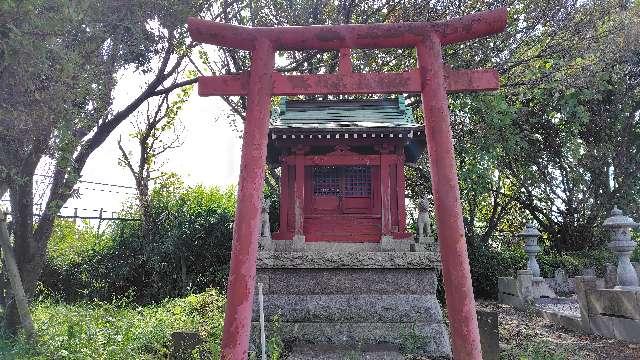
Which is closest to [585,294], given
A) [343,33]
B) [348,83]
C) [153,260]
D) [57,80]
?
[348,83]

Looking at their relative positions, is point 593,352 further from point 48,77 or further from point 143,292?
Answer: point 143,292

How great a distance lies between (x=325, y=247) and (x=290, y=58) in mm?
5727

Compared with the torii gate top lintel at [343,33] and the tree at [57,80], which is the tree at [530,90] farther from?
the torii gate top lintel at [343,33]

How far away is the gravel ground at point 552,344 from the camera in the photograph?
7051 millimetres

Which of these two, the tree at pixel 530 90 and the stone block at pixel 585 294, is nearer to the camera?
the stone block at pixel 585 294

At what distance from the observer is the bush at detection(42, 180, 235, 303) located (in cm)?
1504

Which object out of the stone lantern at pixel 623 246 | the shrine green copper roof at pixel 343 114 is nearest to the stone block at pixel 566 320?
the stone lantern at pixel 623 246

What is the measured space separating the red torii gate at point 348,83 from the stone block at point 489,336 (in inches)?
79.8

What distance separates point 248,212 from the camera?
459cm

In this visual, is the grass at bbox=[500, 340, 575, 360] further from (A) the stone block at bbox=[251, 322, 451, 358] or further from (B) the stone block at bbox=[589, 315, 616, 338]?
(A) the stone block at bbox=[251, 322, 451, 358]

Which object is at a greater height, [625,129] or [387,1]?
[387,1]

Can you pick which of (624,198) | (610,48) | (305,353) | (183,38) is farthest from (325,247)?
(624,198)

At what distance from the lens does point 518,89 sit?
1528cm

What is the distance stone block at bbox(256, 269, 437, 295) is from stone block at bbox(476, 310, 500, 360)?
3.67 meters
